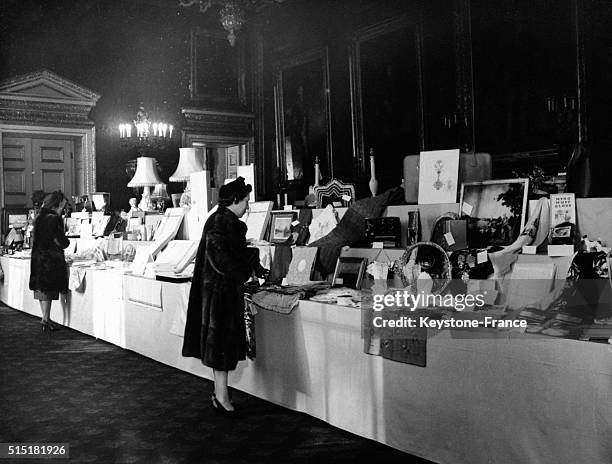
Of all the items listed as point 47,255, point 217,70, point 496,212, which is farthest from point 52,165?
point 496,212

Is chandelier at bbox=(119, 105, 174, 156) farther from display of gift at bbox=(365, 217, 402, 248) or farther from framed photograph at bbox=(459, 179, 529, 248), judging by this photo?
framed photograph at bbox=(459, 179, 529, 248)

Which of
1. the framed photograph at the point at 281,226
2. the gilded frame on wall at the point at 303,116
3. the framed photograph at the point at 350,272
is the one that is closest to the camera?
the framed photograph at the point at 350,272

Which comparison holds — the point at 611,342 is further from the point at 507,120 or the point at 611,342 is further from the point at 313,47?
the point at 313,47

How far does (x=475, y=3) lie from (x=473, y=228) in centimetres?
474

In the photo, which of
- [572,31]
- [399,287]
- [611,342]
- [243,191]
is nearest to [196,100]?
[572,31]

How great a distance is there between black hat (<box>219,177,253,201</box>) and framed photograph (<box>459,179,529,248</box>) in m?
1.32

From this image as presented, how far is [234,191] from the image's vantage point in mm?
3961

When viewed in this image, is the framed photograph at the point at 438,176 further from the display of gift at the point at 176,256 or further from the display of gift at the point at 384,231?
the display of gift at the point at 176,256

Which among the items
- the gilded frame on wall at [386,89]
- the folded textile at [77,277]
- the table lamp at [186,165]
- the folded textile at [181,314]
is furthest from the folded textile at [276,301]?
the gilded frame on wall at [386,89]

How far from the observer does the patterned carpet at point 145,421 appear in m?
3.29

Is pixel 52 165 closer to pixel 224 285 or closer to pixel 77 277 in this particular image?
pixel 77 277

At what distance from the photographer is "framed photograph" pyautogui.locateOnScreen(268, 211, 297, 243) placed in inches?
201

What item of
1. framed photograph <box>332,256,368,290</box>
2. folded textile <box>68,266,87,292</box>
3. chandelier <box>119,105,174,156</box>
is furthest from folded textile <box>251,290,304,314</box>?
chandelier <box>119,105,174,156</box>

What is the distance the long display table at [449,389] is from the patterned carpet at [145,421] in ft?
0.49
